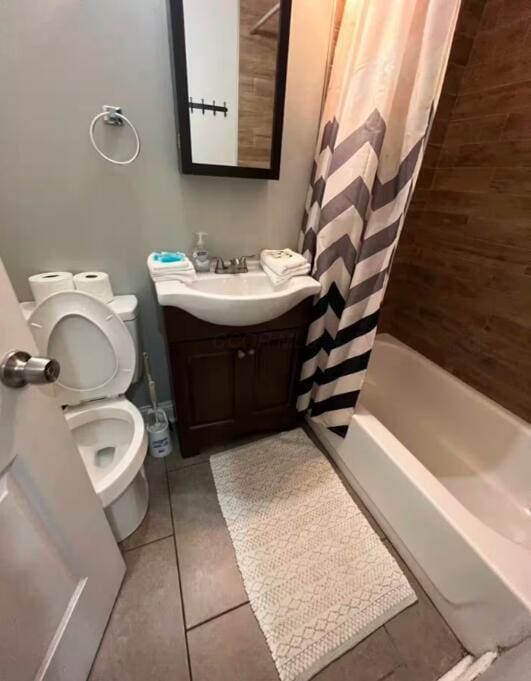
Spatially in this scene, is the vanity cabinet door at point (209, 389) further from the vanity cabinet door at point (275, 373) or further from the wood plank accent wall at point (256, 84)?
the wood plank accent wall at point (256, 84)

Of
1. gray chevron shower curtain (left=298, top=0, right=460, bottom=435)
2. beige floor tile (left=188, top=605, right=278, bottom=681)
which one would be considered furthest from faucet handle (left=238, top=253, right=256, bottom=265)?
beige floor tile (left=188, top=605, right=278, bottom=681)

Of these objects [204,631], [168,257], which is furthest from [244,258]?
[204,631]

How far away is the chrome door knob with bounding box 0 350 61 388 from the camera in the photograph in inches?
19.0

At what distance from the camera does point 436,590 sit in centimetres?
98

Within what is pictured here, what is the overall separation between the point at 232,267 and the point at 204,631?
131 centimetres

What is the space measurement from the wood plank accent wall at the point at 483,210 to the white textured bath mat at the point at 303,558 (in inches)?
37.0

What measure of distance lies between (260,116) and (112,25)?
0.53m

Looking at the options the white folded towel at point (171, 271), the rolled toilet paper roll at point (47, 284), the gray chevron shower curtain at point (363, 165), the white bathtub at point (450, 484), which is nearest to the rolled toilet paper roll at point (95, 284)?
the rolled toilet paper roll at point (47, 284)

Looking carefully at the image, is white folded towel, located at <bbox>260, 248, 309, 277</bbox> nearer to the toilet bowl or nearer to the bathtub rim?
the toilet bowl

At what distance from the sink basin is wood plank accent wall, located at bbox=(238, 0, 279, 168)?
493 millimetres

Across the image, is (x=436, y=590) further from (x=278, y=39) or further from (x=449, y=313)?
(x=278, y=39)

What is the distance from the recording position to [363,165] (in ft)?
3.19

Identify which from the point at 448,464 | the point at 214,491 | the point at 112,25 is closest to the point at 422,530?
the point at 448,464

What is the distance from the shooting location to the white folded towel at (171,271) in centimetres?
108
